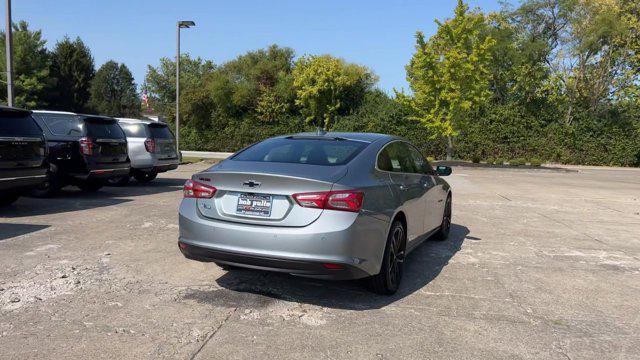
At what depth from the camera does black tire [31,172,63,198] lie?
9914mm

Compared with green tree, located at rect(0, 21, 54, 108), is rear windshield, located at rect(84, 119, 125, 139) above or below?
below

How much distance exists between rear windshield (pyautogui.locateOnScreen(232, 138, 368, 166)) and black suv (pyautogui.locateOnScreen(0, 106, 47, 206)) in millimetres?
4956

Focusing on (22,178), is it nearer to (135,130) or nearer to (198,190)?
(135,130)

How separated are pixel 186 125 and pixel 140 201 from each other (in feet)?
103

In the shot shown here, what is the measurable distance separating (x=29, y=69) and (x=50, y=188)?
43.0 meters

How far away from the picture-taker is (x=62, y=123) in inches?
404

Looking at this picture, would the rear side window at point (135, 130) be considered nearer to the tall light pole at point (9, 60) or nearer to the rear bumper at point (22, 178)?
the tall light pole at point (9, 60)

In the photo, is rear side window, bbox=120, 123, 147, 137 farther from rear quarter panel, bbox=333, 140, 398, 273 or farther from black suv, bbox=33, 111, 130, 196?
rear quarter panel, bbox=333, 140, 398, 273

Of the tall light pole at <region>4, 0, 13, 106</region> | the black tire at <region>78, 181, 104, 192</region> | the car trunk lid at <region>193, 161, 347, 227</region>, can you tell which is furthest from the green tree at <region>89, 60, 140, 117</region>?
the car trunk lid at <region>193, 161, 347, 227</region>

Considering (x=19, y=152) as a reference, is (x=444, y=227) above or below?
below

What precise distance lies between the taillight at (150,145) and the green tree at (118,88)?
65279 millimetres

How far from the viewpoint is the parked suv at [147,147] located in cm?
1277

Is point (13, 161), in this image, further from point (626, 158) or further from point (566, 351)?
point (626, 158)

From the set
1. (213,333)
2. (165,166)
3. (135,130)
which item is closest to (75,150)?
(135,130)
